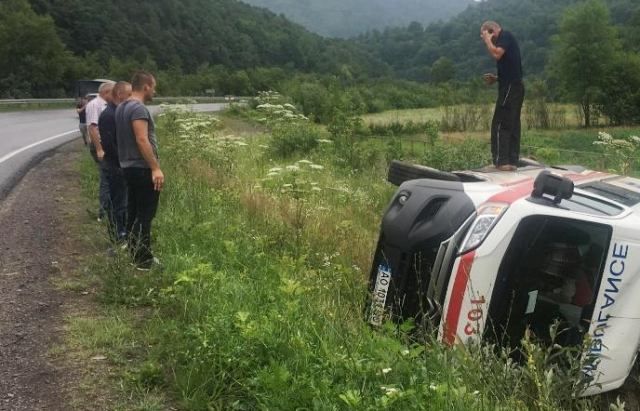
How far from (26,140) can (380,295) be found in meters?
14.9

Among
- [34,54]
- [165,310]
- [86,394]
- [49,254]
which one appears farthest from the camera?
[34,54]

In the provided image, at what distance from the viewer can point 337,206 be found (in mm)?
8391

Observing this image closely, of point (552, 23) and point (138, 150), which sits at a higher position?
point (552, 23)

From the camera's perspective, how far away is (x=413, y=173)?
508 cm

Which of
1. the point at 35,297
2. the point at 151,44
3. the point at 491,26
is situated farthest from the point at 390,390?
the point at 151,44

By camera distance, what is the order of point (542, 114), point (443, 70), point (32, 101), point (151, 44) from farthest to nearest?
1. point (443, 70)
2. point (151, 44)
3. point (542, 114)
4. point (32, 101)

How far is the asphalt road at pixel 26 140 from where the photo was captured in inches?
438

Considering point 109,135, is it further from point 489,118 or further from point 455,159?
point 489,118

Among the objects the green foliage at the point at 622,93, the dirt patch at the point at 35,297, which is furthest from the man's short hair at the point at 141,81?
the green foliage at the point at 622,93

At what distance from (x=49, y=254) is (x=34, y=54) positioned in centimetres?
4167

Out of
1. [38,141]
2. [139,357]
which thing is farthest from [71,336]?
[38,141]

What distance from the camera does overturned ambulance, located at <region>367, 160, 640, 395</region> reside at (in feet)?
12.2

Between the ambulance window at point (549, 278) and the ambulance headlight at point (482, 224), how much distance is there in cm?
16

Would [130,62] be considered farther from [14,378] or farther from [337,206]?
[14,378]
